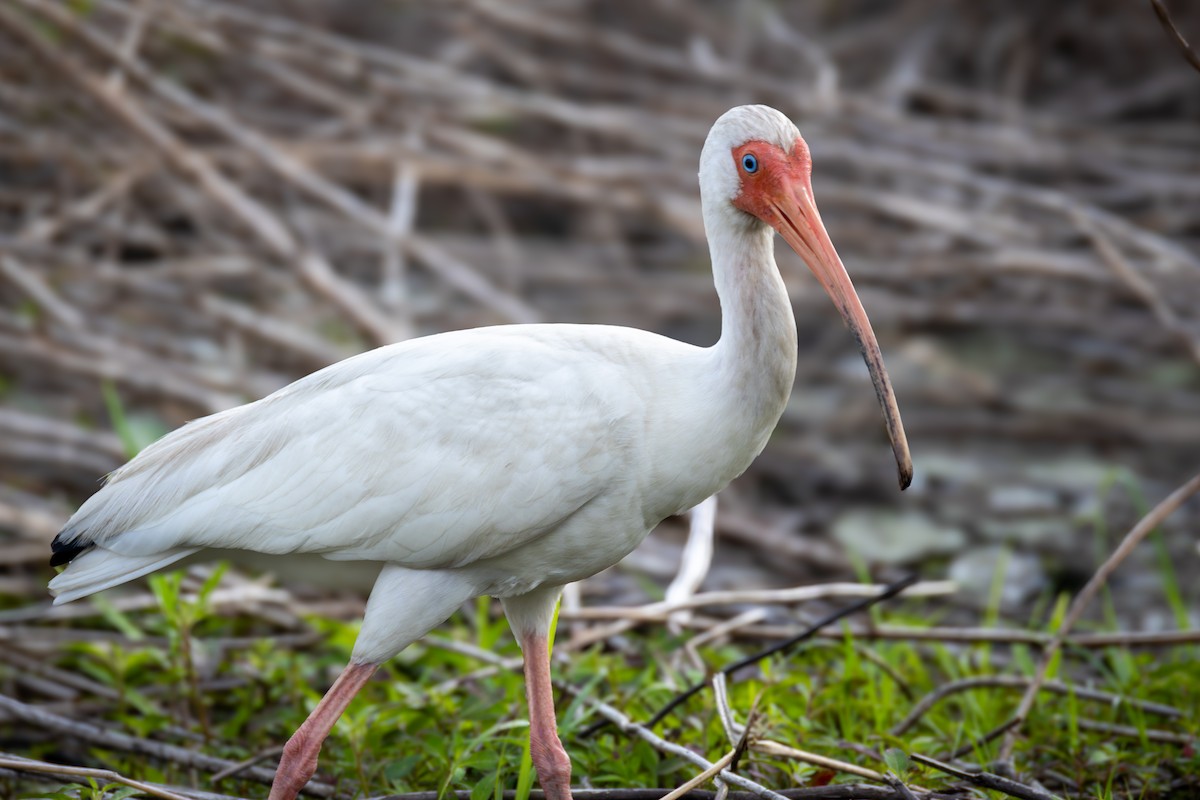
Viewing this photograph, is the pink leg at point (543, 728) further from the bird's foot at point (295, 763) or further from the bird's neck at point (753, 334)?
the bird's neck at point (753, 334)

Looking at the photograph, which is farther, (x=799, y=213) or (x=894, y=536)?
(x=894, y=536)

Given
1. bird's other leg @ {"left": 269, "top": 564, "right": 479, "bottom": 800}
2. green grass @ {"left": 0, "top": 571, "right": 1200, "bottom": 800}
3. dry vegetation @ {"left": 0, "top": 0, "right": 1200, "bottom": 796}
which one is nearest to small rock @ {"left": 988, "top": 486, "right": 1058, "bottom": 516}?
dry vegetation @ {"left": 0, "top": 0, "right": 1200, "bottom": 796}

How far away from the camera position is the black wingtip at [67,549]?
345 cm

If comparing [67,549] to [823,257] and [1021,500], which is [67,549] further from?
[1021,500]

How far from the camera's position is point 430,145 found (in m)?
7.48

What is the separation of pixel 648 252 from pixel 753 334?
16.9 ft

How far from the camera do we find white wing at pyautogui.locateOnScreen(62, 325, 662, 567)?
124 inches

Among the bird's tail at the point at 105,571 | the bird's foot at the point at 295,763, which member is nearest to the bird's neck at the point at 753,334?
the bird's foot at the point at 295,763

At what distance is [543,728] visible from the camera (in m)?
3.51

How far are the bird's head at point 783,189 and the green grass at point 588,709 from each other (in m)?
1.13

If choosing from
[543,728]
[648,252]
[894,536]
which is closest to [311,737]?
[543,728]

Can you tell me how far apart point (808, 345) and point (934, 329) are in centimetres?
77

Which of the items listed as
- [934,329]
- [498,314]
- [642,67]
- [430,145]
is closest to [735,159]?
[498,314]

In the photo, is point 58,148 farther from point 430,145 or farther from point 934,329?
point 934,329
